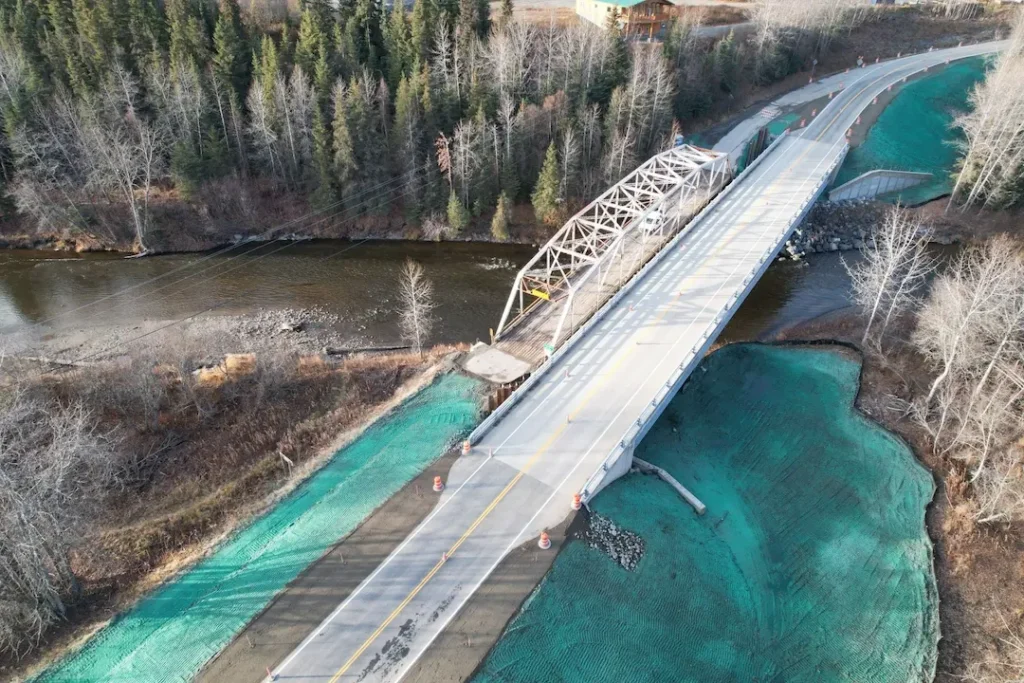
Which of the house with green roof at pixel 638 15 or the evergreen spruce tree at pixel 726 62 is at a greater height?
the house with green roof at pixel 638 15

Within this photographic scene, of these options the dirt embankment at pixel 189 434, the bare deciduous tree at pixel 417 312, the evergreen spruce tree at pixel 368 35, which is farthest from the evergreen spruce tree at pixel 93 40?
the bare deciduous tree at pixel 417 312

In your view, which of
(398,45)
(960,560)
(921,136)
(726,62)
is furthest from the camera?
(726,62)

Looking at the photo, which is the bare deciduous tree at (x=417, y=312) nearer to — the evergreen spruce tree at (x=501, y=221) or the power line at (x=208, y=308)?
the power line at (x=208, y=308)

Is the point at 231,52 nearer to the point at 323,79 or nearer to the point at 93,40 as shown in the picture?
the point at 323,79

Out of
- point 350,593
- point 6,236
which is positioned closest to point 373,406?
point 350,593

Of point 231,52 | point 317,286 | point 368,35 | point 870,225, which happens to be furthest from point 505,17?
point 870,225

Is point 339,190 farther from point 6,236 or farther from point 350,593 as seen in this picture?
point 350,593

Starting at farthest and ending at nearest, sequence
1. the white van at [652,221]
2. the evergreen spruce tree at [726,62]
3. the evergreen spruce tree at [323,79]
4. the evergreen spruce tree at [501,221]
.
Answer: the evergreen spruce tree at [726,62], the evergreen spruce tree at [501,221], the evergreen spruce tree at [323,79], the white van at [652,221]
